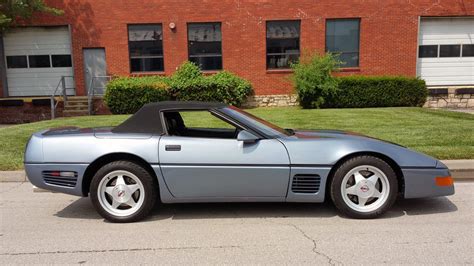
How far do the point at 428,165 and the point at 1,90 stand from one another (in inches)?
759

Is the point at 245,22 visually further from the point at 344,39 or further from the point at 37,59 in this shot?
the point at 37,59

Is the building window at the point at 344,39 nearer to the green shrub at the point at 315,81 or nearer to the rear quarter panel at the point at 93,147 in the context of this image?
the green shrub at the point at 315,81

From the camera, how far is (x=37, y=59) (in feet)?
60.4

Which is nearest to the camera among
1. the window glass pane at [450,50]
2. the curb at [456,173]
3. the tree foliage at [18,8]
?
the curb at [456,173]

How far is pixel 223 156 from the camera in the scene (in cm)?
430

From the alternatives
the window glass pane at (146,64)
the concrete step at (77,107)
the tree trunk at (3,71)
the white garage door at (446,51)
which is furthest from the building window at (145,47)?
the white garage door at (446,51)

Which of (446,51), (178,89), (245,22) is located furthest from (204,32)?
(446,51)

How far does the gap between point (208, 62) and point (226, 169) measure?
14.4 meters

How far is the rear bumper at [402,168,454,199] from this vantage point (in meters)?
4.29

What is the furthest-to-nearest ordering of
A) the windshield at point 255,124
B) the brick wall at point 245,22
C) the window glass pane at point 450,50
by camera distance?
the window glass pane at point 450,50 → the brick wall at point 245,22 → the windshield at point 255,124

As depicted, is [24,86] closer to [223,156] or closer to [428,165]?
[223,156]

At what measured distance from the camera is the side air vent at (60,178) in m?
4.40

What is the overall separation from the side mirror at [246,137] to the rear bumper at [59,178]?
5.64 feet

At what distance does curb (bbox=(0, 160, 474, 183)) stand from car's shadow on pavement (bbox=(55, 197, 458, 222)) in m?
1.33
